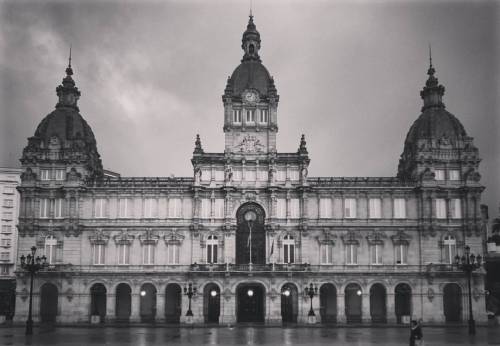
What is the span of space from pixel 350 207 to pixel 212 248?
61.5 ft

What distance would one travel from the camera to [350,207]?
8050cm

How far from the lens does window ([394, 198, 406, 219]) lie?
80500mm

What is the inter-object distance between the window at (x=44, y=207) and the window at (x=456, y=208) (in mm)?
52511

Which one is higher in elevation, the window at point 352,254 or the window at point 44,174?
the window at point 44,174

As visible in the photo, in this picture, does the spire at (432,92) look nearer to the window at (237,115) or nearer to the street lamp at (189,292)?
the window at (237,115)

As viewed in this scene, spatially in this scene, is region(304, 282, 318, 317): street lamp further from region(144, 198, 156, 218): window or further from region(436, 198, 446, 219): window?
region(144, 198, 156, 218): window

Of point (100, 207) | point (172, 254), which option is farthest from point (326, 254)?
point (100, 207)

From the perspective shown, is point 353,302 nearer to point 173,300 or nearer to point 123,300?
point 173,300

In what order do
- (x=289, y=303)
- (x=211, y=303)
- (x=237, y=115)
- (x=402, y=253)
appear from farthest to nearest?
(x=237, y=115) < (x=289, y=303) < (x=211, y=303) < (x=402, y=253)

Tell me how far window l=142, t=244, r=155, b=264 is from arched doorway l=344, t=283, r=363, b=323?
2544 cm

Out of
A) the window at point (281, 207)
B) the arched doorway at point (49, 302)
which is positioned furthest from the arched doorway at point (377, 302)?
the arched doorway at point (49, 302)

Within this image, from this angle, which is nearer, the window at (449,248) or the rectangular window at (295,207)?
the window at (449,248)

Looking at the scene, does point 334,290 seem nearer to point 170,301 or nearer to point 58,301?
point 170,301

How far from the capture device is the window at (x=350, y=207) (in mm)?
80344
